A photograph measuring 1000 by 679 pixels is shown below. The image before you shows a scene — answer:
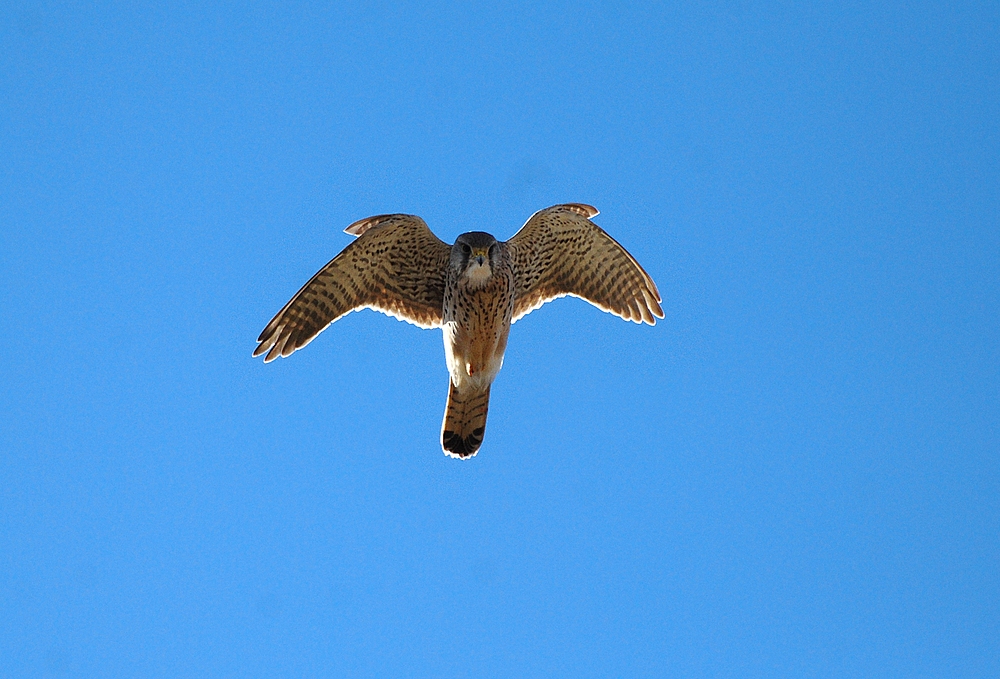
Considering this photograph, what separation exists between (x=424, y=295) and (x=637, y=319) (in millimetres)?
1608

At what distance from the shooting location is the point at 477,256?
6.62 m

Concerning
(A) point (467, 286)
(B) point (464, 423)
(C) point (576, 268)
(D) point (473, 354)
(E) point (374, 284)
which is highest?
(C) point (576, 268)

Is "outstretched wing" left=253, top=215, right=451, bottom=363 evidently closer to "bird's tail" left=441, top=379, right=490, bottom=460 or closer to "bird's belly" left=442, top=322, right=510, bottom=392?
"bird's belly" left=442, top=322, right=510, bottom=392

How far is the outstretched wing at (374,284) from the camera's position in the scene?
23.0 feet

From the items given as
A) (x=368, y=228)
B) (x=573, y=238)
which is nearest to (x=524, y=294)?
(x=573, y=238)

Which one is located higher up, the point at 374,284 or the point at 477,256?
the point at 374,284

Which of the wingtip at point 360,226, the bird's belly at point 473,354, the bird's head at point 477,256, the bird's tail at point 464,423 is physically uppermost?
the wingtip at point 360,226

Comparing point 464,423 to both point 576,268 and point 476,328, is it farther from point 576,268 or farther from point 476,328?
point 576,268

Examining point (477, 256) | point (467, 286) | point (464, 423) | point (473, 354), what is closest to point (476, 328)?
point (473, 354)

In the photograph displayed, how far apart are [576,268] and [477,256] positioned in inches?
48.5

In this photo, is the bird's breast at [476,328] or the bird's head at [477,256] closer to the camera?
the bird's head at [477,256]

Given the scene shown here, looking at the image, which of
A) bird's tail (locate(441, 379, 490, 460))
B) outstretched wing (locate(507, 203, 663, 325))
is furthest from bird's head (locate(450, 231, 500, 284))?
bird's tail (locate(441, 379, 490, 460))

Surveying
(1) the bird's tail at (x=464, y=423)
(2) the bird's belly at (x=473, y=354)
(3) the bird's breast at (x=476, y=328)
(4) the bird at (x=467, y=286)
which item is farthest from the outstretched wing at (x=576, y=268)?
(1) the bird's tail at (x=464, y=423)

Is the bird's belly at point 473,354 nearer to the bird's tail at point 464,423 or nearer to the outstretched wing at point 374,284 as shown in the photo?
the bird's tail at point 464,423
